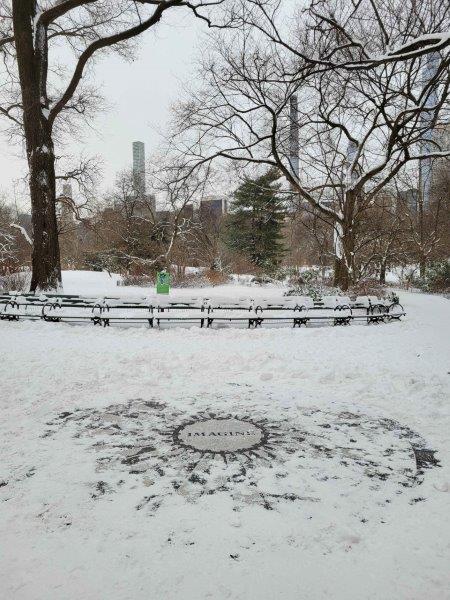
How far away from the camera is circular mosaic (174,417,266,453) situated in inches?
163

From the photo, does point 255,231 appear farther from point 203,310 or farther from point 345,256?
point 203,310

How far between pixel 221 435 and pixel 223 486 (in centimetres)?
105

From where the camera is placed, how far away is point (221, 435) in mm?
4426

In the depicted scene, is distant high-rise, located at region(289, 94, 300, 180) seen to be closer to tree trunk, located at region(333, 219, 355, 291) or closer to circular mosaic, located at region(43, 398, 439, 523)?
tree trunk, located at region(333, 219, 355, 291)

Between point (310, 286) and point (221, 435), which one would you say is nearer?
point (221, 435)

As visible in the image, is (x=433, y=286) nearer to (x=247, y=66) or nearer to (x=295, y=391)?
(x=247, y=66)

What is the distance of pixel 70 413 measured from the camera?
16.5 feet

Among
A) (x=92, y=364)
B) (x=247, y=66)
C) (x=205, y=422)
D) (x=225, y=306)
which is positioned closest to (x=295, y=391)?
(x=205, y=422)

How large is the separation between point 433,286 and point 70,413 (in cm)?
2529

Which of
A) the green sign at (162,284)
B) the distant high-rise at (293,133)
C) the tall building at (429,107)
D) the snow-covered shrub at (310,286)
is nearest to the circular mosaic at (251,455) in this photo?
the tall building at (429,107)

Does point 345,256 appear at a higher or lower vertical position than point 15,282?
higher

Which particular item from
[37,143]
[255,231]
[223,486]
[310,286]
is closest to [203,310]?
[37,143]

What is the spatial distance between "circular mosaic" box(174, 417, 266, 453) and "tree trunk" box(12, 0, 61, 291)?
1003cm

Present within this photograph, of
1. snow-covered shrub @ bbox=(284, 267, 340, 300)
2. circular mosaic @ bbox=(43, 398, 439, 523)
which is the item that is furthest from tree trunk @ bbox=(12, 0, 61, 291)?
circular mosaic @ bbox=(43, 398, 439, 523)
